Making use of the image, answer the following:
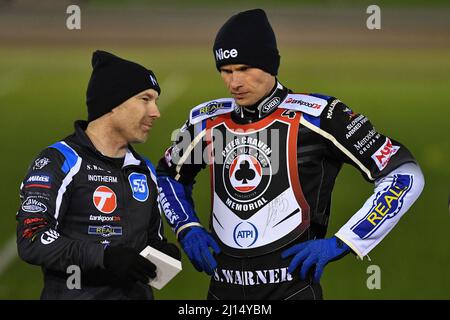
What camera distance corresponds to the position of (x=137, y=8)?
2366 cm

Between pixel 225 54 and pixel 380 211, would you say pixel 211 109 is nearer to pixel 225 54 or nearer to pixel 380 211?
pixel 225 54

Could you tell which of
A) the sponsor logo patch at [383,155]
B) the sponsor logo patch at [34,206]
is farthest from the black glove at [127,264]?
the sponsor logo patch at [383,155]

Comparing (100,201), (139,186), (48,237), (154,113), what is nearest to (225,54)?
(154,113)

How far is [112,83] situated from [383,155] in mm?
1711

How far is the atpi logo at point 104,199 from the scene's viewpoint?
5.40 meters

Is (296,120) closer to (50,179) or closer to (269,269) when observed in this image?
(269,269)

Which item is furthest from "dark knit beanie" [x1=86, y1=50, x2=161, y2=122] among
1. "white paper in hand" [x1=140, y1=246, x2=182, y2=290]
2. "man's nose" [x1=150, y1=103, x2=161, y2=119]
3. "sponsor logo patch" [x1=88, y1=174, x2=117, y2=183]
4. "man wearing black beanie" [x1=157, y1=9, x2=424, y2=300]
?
"white paper in hand" [x1=140, y1=246, x2=182, y2=290]

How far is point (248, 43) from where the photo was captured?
5770 mm

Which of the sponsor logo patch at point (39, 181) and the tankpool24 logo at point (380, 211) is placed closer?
the sponsor logo patch at point (39, 181)

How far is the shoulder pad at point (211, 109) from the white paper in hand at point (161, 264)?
118 cm

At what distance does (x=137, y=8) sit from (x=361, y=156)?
733 inches

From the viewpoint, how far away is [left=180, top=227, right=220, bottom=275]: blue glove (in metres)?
5.88

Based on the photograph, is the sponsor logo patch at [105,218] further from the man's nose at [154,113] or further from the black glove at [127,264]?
the man's nose at [154,113]

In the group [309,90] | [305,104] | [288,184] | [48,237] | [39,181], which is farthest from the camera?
[309,90]
